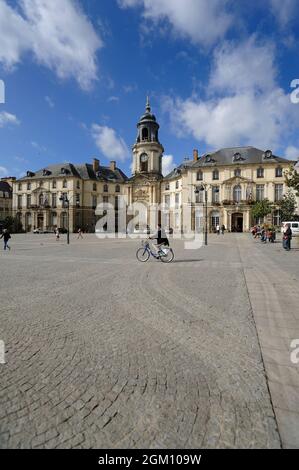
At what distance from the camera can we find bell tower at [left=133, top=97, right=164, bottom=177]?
205ft

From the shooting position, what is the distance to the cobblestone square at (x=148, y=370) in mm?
2123

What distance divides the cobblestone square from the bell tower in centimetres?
6014

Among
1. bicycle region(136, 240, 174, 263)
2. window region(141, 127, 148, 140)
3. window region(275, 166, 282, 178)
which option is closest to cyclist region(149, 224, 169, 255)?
bicycle region(136, 240, 174, 263)

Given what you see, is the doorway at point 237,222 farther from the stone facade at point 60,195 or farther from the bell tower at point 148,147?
the stone facade at point 60,195

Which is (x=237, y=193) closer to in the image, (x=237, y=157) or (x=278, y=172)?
(x=237, y=157)

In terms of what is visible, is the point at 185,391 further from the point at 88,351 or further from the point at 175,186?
the point at 175,186

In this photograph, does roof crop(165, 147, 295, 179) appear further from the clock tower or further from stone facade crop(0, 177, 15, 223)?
stone facade crop(0, 177, 15, 223)

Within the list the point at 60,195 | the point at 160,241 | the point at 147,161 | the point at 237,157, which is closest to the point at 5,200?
the point at 60,195

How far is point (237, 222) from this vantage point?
5038 centimetres

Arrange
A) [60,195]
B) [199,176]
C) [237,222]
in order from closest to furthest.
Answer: [237,222]
[199,176]
[60,195]

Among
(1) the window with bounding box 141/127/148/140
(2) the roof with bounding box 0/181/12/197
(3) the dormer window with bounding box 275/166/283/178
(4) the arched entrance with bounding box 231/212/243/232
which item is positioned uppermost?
(1) the window with bounding box 141/127/148/140

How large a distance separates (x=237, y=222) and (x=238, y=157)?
12.6 metres

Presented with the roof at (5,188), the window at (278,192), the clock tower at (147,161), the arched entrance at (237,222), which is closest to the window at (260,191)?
the window at (278,192)
